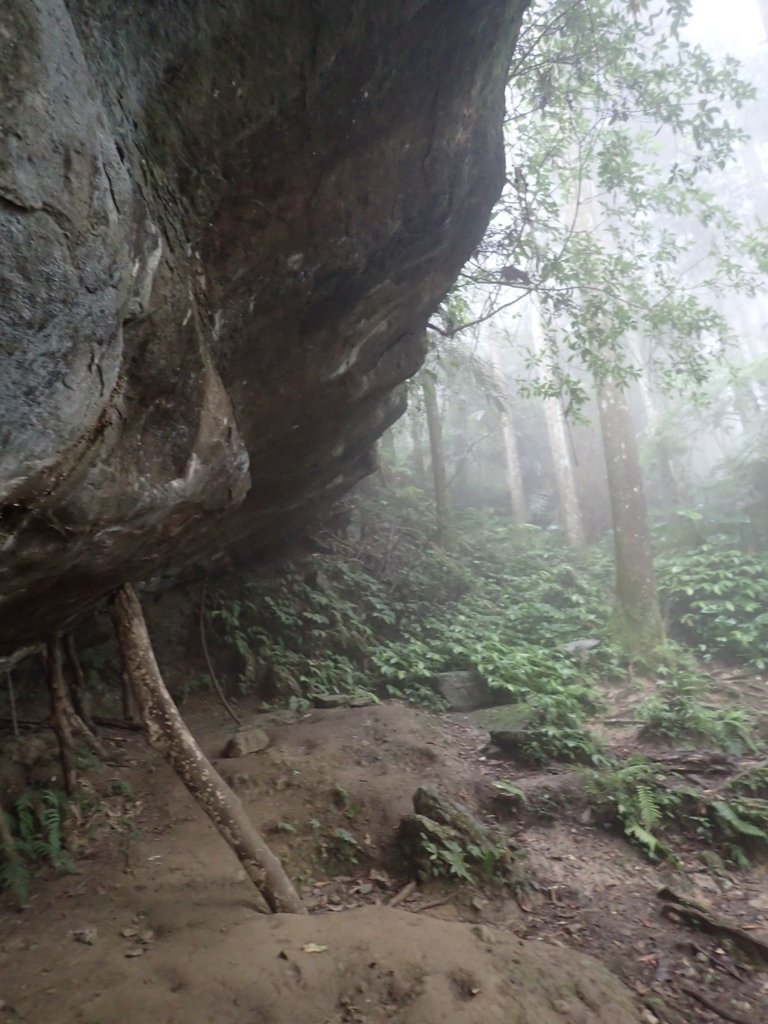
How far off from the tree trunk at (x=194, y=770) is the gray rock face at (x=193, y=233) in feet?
1.87

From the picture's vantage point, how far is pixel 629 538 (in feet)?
43.0

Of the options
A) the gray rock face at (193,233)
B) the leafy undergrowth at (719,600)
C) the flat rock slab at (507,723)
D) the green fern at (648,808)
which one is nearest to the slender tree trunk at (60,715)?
the gray rock face at (193,233)

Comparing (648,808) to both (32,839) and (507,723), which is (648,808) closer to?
(507,723)

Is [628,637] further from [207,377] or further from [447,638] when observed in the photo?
[207,377]

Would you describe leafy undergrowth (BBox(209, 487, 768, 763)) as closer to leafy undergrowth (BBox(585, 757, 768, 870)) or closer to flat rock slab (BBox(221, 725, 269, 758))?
leafy undergrowth (BBox(585, 757, 768, 870))

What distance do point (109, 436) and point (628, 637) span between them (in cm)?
1097

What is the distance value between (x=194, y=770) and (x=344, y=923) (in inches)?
59.2

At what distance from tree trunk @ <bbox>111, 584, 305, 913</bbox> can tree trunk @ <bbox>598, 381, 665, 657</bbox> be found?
29.2 feet

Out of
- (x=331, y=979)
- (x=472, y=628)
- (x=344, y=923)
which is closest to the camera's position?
(x=331, y=979)

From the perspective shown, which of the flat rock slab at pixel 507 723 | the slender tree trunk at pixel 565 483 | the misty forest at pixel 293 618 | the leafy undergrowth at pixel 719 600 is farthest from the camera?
the slender tree trunk at pixel 565 483

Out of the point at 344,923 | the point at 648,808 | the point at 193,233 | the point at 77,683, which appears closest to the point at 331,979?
the point at 344,923

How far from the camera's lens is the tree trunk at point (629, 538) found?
1238 centimetres

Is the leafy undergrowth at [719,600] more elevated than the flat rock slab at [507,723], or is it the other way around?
the leafy undergrowth at [719,600]

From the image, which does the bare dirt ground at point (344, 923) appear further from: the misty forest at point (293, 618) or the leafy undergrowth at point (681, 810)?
the leafy undergrowth at point (681, 810)
